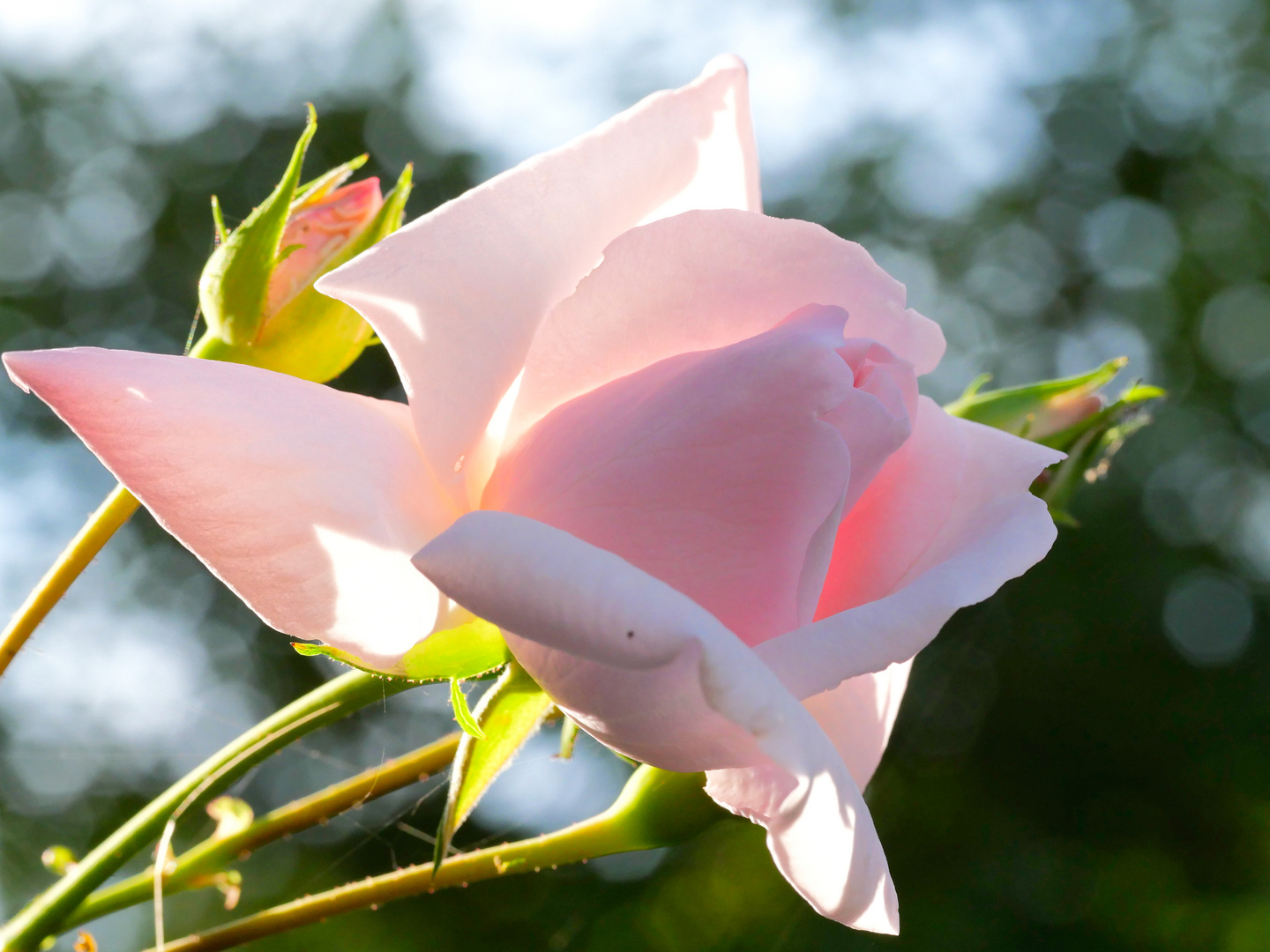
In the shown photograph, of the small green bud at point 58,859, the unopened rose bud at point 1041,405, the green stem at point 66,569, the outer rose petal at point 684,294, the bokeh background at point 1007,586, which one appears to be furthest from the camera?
the bokeh background at point 1007,586

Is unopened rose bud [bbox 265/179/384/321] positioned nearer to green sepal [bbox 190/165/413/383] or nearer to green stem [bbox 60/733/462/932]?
green sepal [bbox 190/165/413/383]

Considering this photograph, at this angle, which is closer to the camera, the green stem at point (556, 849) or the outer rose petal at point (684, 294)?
the outer rose petal at point (684, 294)

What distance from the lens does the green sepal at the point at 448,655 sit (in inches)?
13.3

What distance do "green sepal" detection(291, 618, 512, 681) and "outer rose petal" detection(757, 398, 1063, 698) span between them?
0.12m

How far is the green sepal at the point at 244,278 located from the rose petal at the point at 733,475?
0.25 meters

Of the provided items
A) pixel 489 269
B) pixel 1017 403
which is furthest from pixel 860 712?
pixel 1017 403

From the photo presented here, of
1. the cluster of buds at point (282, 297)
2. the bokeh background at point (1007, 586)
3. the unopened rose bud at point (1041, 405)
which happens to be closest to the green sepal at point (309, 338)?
the cluster of buds at point (282, 297)

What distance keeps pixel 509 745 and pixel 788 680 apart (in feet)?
0.62

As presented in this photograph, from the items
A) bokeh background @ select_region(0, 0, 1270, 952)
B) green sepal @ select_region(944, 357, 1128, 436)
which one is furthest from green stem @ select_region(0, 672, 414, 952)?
bokeh background @ select_region(0, 0, 1270, 952)

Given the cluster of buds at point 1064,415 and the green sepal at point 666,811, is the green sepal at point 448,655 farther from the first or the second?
the cluster of buds at point 1064,415

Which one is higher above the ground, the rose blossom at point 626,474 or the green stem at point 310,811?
the rose blossom at point 626,474

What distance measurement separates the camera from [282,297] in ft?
1.70

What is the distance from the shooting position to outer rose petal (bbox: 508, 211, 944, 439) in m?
0.34

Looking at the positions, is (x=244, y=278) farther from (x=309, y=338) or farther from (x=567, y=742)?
(x=567, y=742)
